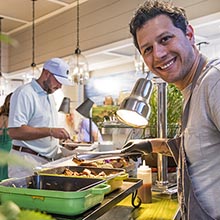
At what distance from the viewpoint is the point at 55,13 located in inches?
174

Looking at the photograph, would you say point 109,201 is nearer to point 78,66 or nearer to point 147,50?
point 147,50

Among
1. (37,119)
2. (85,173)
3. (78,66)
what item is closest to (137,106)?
(85,173)

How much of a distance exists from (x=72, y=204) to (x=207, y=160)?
16.9 inches

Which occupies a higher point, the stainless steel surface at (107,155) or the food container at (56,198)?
the stainless steel surface at (107,155)

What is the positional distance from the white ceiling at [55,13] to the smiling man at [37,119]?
1154 millimetres

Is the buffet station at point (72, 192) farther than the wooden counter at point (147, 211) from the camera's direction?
No

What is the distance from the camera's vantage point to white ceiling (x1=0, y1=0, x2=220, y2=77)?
348 centimetres

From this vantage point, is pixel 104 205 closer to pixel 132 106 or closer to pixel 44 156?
pixel 132 106

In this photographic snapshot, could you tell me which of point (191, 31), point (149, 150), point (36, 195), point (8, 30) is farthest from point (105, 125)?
point (8, 30)

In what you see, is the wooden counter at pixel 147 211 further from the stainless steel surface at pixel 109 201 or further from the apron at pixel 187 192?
the apron at pixel 187 192

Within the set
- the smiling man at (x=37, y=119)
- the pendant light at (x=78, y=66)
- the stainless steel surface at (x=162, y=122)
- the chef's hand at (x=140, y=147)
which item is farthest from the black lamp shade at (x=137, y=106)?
the pendant light at (x=78, y=66)

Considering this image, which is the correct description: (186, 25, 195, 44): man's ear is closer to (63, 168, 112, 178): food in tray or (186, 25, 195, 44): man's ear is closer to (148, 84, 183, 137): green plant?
(63, 168, 112, 178): food in tray

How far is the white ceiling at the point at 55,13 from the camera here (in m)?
3.48

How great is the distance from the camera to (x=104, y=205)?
40.4 inches
